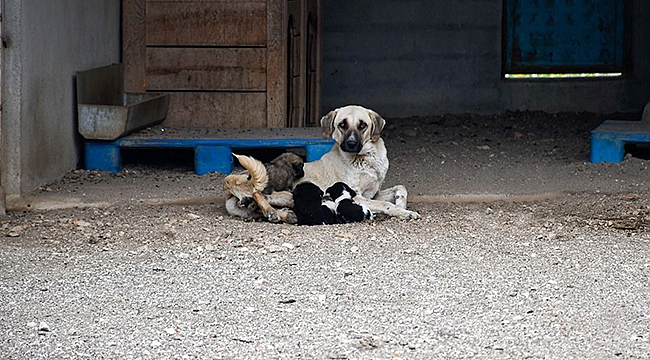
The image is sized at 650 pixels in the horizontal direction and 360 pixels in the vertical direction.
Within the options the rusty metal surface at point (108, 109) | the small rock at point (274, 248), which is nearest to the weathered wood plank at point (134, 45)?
the rusty metal surface at point (108, 109)

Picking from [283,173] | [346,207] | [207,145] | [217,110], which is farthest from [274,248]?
[217,110]

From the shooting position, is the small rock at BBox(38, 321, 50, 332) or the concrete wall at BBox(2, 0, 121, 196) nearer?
the small rock at BBox(38, 321, 50, 332)

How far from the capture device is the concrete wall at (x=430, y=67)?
1213 cm

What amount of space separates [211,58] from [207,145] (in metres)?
1.37

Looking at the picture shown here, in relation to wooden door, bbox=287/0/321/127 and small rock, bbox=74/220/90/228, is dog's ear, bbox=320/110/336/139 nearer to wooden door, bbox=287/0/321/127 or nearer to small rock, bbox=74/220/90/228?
small rock, bbox=74/220/90/228

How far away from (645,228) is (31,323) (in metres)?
3.76

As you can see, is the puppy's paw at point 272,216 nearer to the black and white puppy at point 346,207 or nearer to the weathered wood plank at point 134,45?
the black and white puppy at point 346,207

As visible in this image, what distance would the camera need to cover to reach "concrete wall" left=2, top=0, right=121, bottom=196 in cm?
659

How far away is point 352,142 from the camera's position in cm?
629

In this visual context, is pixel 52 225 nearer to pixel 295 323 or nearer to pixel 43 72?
pixel 43 72

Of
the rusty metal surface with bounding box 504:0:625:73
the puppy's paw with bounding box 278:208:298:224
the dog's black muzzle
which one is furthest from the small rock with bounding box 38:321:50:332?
the rusty metal surface with bounding box 504:0:625:73

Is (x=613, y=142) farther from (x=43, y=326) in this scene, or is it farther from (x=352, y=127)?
(x=43, y=326)

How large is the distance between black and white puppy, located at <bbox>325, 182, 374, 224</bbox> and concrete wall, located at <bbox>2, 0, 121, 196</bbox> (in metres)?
2.21

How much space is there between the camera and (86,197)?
6.87 m
